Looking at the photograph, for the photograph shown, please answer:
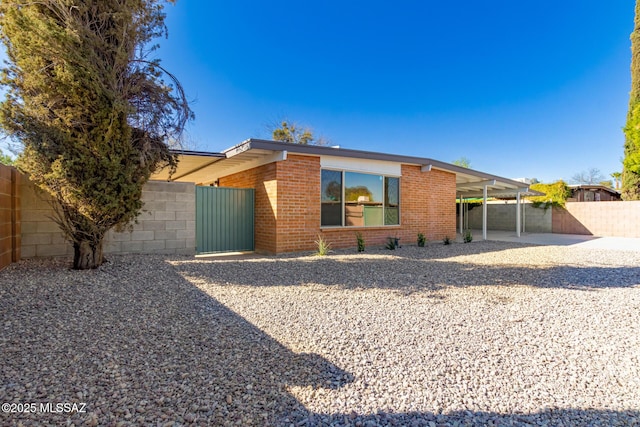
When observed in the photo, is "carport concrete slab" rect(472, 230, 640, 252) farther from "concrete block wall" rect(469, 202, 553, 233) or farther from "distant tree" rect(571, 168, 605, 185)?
"distant tree" rect(571, 168, 605, 185)

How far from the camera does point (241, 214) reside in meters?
8.99

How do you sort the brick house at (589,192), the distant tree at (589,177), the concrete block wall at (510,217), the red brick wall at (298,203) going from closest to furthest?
the red brick wall at (298,203), the concrete block wall at (510,217), the brick house at (589,192), the distant tree at (589,177)

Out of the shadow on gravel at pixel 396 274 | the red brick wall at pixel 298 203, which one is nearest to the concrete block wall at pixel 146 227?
the shadow on gravel at pixel 396 274

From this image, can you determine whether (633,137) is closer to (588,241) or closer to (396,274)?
(588,241)

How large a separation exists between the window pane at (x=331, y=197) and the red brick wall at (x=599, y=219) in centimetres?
1477

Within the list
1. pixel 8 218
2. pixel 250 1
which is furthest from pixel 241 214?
pixel 250 1

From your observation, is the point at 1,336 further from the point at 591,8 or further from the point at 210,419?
the point at 591,8

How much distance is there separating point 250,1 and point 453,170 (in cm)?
916

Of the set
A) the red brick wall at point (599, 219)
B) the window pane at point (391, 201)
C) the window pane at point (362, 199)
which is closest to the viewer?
the window pane at point (362, 199)

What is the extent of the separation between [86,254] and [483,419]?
19.9 feet

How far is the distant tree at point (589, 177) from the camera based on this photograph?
42781 millimetres

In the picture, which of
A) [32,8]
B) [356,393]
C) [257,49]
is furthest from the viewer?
[257,49]

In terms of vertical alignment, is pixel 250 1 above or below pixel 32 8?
above

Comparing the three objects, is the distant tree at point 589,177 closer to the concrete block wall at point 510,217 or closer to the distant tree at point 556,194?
the distant tree at point 556,194
